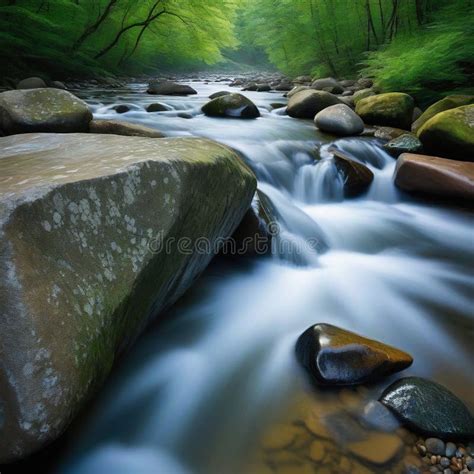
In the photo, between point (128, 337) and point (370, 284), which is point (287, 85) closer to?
point (370, 284)

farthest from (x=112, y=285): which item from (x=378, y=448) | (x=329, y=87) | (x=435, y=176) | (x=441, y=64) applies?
(x=329, y=87)

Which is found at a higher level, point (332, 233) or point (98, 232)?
point (98, 232)

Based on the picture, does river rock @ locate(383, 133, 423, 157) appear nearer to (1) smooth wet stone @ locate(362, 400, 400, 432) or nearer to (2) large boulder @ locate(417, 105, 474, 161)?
(2) large boulder @ locate(417, 105, 474, 161)

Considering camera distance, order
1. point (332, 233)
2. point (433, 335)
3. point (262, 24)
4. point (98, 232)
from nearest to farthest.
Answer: point (98, 232), point (433, 335), point (332, 233), point (262, 24)

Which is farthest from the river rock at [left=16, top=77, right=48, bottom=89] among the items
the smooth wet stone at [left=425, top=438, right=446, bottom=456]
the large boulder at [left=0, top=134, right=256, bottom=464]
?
the smooth wet stone at [left=425, top=438, right=446, bottom=456]

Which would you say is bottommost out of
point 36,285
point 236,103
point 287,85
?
point 287,85

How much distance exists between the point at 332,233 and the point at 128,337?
252 cm

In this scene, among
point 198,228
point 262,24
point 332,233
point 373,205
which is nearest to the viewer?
point 198,228

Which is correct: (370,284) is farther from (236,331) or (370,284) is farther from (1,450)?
(1,450)

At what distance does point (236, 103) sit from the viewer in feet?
24.9

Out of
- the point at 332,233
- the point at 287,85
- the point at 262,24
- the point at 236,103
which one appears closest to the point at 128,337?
the point at 332,233

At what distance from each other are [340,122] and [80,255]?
226 inches

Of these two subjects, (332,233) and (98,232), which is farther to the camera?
(332,233)

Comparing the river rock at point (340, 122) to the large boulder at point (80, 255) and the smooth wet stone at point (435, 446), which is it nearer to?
the large boulder at point (80, 255)
